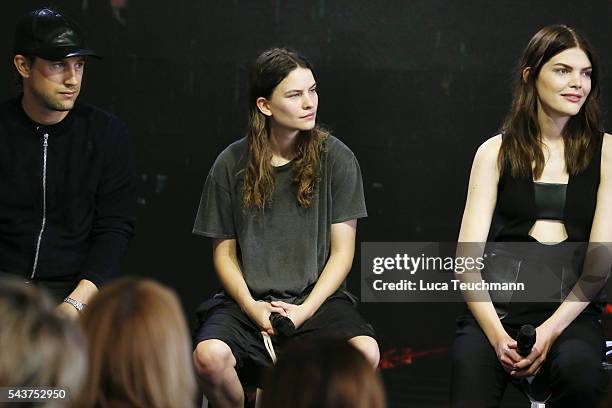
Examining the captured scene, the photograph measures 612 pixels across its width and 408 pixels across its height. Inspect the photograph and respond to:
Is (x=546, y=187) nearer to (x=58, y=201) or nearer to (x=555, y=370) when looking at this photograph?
(x=555, y=370)

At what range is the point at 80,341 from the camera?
4.75 ft

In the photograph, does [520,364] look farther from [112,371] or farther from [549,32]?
[112,371]

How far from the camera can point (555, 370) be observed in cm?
289

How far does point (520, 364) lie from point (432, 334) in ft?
4.29

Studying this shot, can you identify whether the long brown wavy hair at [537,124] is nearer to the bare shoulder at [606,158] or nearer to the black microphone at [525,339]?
the bare shoulder at [606,158]

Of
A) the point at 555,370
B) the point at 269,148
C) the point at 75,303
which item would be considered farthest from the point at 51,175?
the point at 555,370

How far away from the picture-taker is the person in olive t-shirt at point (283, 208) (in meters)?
3.28

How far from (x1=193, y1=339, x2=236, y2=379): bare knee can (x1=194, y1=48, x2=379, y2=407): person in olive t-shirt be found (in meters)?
0.18

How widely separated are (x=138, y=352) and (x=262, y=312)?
5.13 ft

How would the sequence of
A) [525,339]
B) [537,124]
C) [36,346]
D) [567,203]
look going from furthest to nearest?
[537,124] < [567,203] < [525,339] < [36,346]

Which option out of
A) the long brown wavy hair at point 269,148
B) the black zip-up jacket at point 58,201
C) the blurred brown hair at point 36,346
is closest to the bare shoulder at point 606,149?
the long brown wavy hair at point 269,148

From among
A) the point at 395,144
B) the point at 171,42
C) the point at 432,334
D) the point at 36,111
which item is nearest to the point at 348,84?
the point at 395,144

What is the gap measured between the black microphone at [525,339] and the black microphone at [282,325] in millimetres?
661

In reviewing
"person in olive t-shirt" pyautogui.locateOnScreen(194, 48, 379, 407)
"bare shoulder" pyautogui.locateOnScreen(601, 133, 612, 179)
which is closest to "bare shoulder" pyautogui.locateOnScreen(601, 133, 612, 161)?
"bare shoulder" pyautogui.locateOnScreen(601, 133, 612, 179)
